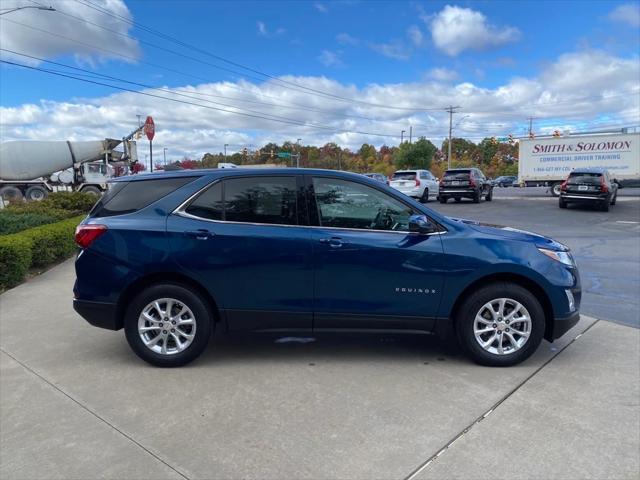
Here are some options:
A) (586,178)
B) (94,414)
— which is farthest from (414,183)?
(94,414)

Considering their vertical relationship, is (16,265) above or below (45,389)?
above

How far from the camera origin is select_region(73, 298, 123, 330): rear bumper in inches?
165

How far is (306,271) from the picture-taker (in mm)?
4121

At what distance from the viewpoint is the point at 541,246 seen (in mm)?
4246

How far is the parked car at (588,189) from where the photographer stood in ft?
64.6

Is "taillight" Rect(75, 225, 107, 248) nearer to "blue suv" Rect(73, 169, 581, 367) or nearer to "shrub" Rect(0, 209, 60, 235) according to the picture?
"blue suv" Rect(73, 169, 581, 367)

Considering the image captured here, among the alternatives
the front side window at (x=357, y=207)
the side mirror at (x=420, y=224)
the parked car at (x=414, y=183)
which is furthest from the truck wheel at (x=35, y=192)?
the side mirror at (x=420, y=224)

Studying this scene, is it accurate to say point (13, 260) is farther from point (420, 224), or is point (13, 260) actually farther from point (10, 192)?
point (10, 192)

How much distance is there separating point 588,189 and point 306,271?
19.3 m

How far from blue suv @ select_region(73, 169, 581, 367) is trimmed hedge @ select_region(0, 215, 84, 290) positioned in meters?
3.42

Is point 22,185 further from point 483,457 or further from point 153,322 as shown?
point 483,457

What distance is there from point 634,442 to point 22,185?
1296 inches

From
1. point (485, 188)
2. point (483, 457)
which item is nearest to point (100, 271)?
point (483, 457)

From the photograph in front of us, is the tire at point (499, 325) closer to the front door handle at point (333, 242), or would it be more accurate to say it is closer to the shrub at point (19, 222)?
the front door handle at point (333, 242)
